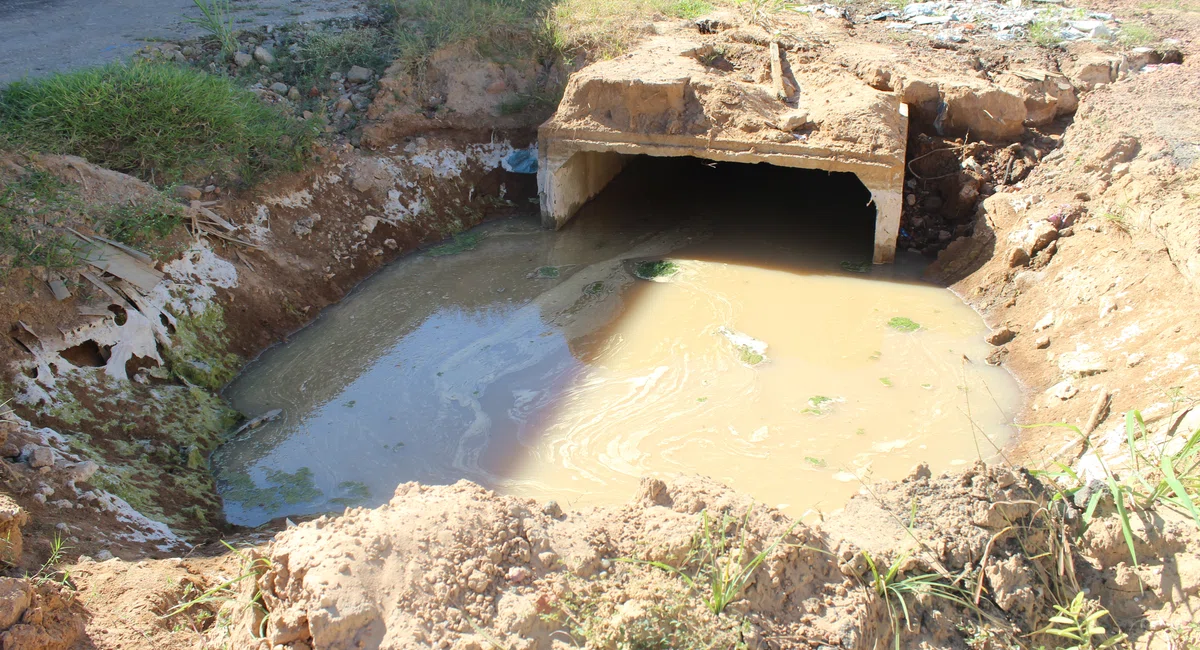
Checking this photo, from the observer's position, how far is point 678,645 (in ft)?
8.95

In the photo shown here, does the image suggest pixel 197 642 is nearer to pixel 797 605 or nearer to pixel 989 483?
pixel 797 605

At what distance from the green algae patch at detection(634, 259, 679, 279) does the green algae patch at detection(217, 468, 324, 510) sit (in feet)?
11.9

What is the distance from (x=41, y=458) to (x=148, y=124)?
11.5ft

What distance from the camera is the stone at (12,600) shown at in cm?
277

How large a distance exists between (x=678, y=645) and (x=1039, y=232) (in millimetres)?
5508

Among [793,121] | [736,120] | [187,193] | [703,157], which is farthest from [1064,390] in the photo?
[187,193]

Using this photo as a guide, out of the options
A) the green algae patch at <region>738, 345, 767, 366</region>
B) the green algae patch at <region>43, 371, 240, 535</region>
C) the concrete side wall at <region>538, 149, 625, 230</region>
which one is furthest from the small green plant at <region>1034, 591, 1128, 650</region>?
the concrete side wall at <region>538, 149, 625, 230</region>

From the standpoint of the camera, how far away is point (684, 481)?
345 cm

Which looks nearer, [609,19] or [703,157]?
[703,157]

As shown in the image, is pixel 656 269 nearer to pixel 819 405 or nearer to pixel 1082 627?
pixel 819 405

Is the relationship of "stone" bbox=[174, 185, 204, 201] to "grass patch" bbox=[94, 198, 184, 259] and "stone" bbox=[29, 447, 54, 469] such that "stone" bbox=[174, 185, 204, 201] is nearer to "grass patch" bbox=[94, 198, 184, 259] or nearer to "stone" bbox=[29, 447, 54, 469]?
"grass patch" bbox=[94, 198, 184, 259]

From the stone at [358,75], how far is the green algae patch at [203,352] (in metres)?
3.43

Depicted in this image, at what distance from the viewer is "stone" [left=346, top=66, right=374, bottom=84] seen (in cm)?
870

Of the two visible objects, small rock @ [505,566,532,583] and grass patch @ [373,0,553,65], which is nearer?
small rock @ [505,566,532,583]
